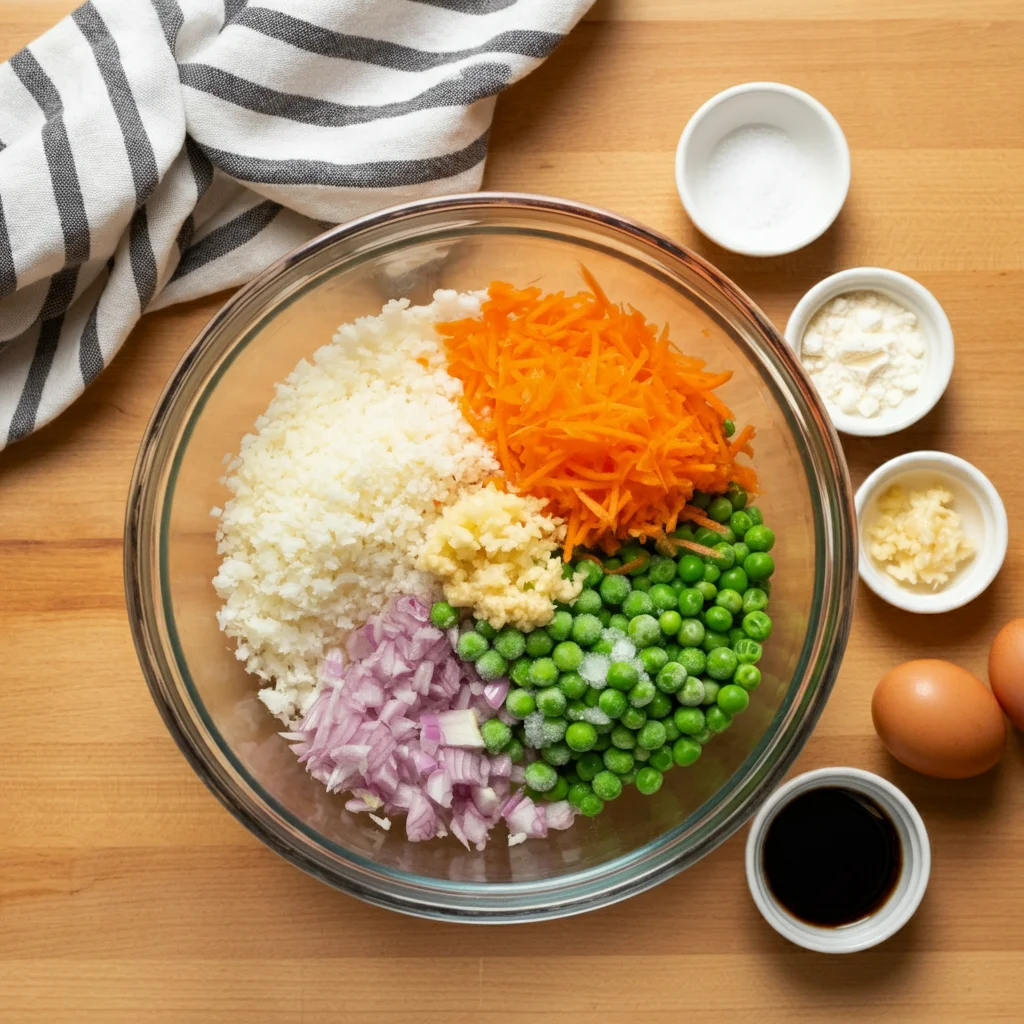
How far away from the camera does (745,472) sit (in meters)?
1.65

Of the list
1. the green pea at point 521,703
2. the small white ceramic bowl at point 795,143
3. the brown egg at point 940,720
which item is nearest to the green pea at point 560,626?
the green pea at point 521,703

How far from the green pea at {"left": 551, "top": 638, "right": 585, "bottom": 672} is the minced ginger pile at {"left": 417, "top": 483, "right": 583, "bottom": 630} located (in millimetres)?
55

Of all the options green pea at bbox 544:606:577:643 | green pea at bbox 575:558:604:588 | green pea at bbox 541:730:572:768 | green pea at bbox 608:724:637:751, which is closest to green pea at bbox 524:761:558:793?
green pea at bbox 541:730:572:768

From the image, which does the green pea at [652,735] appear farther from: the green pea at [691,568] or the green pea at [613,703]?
the green pea at [691,568]

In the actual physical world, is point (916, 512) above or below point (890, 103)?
below

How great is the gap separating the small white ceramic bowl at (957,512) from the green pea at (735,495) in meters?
0.24

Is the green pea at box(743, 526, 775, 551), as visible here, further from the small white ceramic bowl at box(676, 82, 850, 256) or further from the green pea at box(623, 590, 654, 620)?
the small white ceramic bowl at box(676, 82, 850, 256)

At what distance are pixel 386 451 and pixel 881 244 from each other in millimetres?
1112

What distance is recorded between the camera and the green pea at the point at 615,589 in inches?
63.4

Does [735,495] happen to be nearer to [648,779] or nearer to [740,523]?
[740,523]

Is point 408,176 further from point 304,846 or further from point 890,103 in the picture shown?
point 304,846

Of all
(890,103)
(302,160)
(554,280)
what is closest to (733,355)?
(554,280)

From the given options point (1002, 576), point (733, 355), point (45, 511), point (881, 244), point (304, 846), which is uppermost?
point (881, 244)

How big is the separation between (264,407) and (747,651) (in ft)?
3.36
